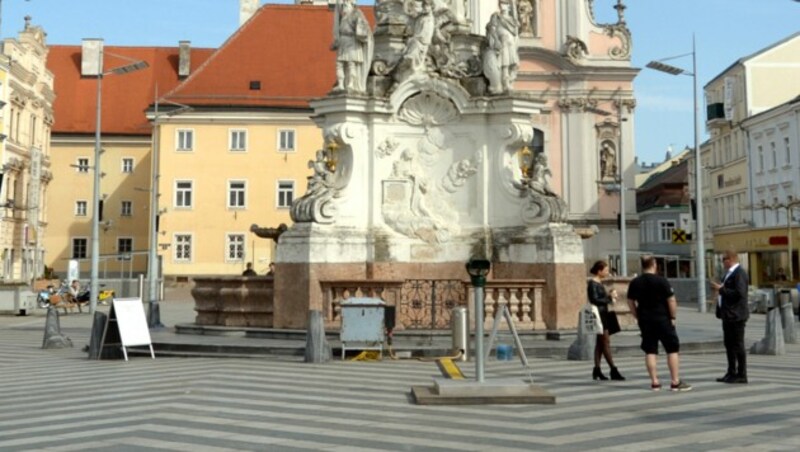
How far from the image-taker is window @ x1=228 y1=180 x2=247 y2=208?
191 ft

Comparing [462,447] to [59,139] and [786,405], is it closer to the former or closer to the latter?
[786,405]

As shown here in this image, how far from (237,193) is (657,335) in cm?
4942

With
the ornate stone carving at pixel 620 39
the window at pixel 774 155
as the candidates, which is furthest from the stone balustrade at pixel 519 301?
the ornate stone carving at pixel 620 39

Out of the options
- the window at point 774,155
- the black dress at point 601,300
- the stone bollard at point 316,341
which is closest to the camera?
the black dress at point 601,300

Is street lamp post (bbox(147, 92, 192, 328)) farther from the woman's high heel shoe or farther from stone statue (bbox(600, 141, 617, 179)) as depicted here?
stone statue (bbox(600, 141, 617, 179))

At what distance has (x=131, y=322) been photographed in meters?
15.0

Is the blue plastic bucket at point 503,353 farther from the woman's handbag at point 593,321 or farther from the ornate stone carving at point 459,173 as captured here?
the ornate stone carving at point 459,173

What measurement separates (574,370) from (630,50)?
1926 inches

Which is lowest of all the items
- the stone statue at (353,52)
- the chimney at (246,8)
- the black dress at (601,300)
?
the black dress at (601,300)

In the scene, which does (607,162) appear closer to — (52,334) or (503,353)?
(52,334)

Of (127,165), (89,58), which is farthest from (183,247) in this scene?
(89,58)

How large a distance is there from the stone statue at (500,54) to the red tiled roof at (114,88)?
173ft

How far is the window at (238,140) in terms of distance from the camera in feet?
189

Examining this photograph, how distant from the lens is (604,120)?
57125mm
